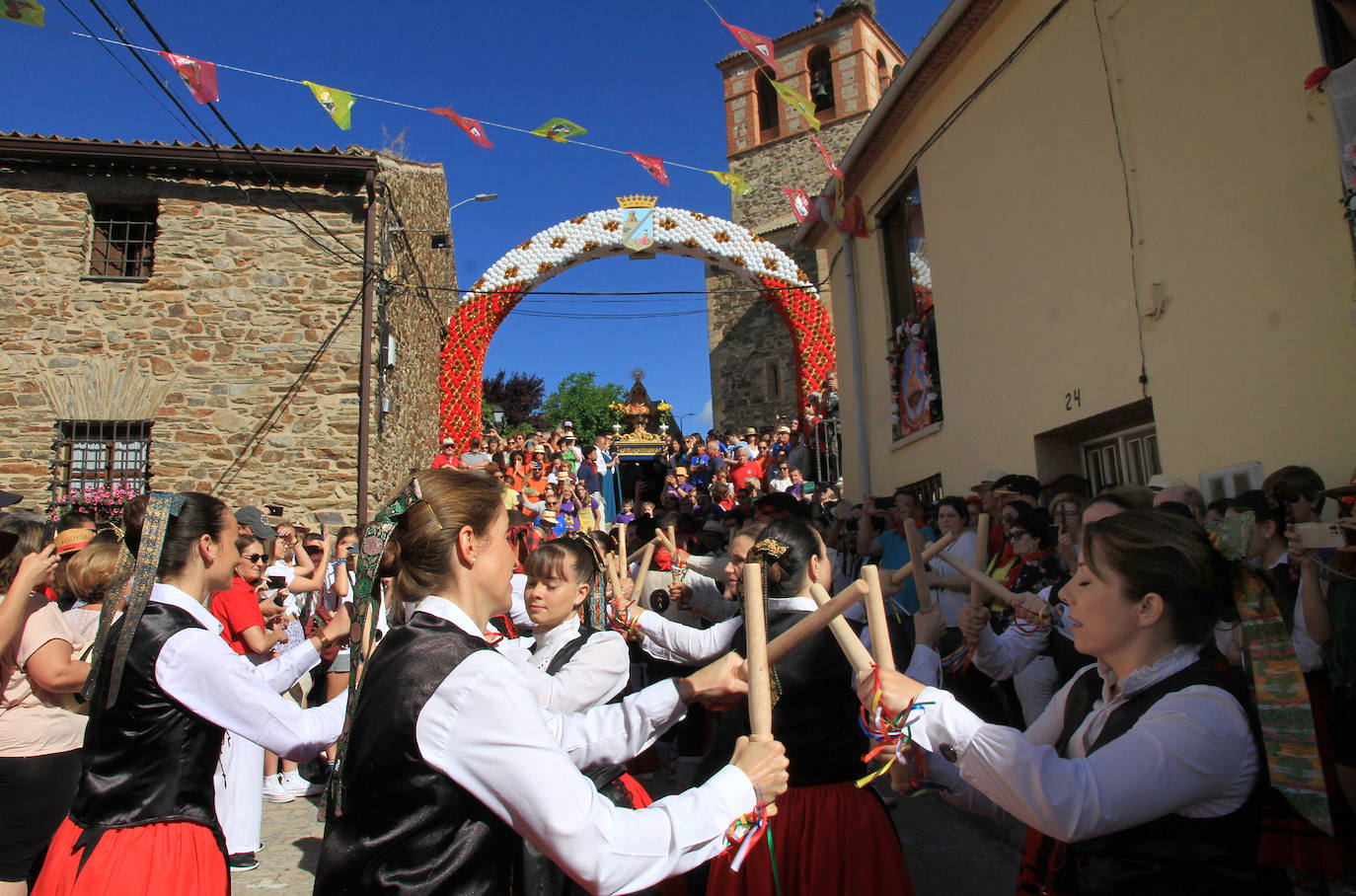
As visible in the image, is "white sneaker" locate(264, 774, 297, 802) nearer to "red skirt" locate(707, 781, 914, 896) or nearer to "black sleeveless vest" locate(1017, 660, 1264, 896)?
"red skirt" locate(707, 781, 914, 896)

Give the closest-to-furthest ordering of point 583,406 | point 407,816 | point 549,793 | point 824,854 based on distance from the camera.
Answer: point 549,793 < point 407,816 < point 824,854 < point 583,406

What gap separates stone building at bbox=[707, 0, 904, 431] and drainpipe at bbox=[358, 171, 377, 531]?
545 inches

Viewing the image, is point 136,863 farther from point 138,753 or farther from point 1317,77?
point 1317,77

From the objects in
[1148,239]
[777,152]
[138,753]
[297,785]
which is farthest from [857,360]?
[777,152]

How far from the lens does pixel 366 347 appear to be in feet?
38.2

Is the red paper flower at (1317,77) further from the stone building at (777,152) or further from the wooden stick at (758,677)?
the stone building at (777,152)

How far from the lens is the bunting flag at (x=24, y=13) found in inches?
252

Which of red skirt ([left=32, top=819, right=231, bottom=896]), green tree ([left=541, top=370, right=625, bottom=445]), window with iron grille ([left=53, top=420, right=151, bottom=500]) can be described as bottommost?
red skirt ([left=32, top=819, right=231, bottom=896])

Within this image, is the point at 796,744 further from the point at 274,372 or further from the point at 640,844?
the point at 274,372

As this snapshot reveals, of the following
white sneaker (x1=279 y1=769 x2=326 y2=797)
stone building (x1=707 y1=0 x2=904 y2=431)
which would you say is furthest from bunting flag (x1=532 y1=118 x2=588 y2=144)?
stone building (x1=707 y1=0 x2=904 y2=431)

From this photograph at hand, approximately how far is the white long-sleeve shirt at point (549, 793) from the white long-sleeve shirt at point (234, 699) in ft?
2.81

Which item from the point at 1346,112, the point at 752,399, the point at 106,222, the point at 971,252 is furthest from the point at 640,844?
the point at 752,399

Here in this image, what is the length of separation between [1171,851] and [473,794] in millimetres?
1382

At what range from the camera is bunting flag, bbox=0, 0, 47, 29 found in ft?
21.0
